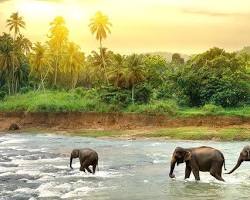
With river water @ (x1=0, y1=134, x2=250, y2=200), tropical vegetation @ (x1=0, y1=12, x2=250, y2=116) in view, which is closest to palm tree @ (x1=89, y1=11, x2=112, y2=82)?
tropical vegetation @ (x1=0, y1=12, x2=250, y2=116)

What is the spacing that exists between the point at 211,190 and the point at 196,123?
43.9m

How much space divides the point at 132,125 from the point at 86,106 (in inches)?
387

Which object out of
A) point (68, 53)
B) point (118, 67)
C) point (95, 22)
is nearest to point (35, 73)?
point (68, 53)

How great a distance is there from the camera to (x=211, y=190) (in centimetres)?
1988

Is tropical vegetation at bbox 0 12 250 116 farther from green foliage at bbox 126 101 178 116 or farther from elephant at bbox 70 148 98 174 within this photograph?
elephant at bbox 70 148 98 174

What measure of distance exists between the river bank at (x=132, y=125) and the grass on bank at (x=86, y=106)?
0.80m

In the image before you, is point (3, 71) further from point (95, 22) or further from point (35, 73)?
point (95, 22)

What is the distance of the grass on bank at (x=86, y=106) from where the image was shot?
65500 mm

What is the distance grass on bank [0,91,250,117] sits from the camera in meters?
65.5

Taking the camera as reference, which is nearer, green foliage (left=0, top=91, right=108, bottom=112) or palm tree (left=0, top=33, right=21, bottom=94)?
green foliage (left=0, top=91, right=108, bottom=112)

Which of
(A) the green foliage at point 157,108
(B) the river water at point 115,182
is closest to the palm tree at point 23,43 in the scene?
(A) the green foliage at point 157,108

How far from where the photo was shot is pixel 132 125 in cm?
6762

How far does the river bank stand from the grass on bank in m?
0.80

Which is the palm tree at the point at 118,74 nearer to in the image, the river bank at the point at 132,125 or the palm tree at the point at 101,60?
the river bank at the point at 132,125
